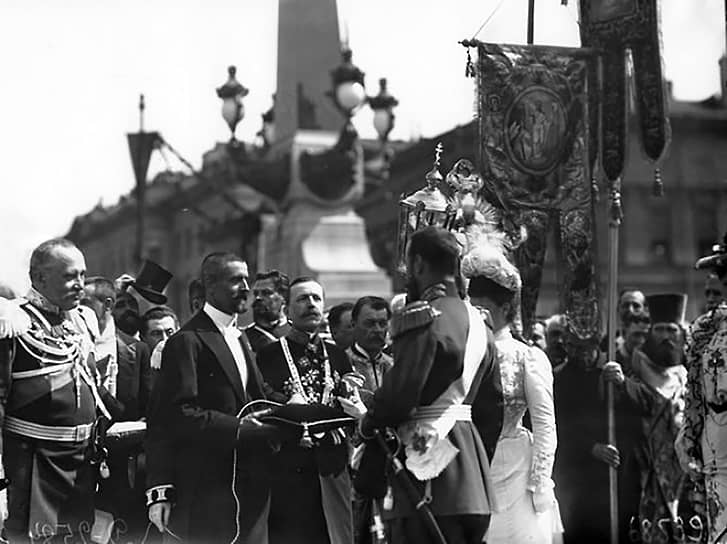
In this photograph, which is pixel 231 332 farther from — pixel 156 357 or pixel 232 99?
pixel 232 99

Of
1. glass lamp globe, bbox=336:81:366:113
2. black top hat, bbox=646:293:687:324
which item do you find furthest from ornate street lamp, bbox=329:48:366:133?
black top hat, bbox=646:293:687:324

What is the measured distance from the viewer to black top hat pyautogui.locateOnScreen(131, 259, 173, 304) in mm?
9844

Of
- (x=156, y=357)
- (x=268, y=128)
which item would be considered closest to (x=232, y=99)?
(x=268, y=128)

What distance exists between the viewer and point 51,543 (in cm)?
760

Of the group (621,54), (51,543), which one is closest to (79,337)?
(51,543)

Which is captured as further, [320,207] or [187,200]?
[187,200]

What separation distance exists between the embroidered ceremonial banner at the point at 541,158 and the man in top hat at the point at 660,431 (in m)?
0.96

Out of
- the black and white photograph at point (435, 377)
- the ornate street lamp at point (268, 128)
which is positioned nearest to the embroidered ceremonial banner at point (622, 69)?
the black and white photograph at point (435, 377)

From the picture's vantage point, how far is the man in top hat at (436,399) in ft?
19.9

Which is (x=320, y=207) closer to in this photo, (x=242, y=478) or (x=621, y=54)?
(x=621, y=54)

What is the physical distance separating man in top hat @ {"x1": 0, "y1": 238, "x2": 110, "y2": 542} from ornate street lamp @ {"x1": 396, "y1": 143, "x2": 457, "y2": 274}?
199cm

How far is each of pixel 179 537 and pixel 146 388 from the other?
1742mm

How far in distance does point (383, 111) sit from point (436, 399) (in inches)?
488

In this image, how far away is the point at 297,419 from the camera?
25.0 feet
